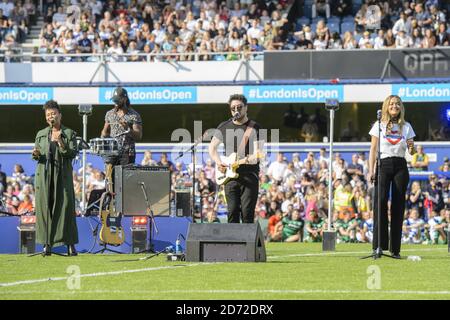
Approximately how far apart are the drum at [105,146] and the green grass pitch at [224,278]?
1.64 metres

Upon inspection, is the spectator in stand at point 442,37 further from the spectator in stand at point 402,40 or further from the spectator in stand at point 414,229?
the spectator in stand at point 414,229

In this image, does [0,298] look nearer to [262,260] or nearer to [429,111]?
[262,260]

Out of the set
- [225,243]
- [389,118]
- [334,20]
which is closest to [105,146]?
[225,243]

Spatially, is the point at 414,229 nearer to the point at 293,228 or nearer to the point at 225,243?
the point at 293,228

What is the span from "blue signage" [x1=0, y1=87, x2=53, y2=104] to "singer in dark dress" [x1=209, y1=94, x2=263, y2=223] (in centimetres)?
1808

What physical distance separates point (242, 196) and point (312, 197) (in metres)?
10.4

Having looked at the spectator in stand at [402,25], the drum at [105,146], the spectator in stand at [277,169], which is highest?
the spectator in stand at [402,25]

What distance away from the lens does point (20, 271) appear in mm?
12820

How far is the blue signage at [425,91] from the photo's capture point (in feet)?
97.9

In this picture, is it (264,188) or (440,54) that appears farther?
(440,54)

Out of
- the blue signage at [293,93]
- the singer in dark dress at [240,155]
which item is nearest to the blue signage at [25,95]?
the blue signage at [293,93]
